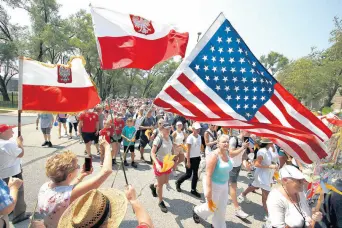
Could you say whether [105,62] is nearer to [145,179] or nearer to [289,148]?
[289,148]

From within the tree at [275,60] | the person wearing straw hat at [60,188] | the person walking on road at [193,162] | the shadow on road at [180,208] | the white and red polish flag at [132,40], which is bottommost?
the shadow on road at [180,208]

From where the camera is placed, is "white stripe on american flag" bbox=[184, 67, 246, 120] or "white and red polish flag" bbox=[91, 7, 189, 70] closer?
"white stripe on american flag" bbox=[184, 67, 246, 120]

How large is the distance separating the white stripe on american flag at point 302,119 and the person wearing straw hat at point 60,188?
7.93ft

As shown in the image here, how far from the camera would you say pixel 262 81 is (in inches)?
120

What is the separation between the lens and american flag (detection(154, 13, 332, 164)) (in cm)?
301

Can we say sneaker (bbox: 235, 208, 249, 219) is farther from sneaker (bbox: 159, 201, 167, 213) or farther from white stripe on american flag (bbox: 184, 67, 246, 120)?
white stripe on american flag (bbox: 184, 67, 246, 120)

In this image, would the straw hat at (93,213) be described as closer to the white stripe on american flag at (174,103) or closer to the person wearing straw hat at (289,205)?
the white stripe on american flag at (174,103)

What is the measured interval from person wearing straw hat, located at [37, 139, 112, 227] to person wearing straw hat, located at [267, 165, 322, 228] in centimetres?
197

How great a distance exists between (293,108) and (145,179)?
4.66m

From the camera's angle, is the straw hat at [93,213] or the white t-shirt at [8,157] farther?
the white t-shirt at [8,157]

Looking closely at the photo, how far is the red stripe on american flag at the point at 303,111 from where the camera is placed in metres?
2.90

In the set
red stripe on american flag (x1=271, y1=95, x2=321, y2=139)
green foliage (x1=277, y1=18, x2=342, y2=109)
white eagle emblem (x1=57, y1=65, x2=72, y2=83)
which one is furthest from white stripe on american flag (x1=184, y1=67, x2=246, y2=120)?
green foliage (x1=277, y1=18, x2=342, y2=109)

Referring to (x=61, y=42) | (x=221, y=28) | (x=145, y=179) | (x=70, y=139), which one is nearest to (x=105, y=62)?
(x=221, y=28)

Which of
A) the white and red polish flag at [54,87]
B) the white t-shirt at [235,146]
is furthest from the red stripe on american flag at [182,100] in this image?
the white and red polish flag at [54,87]
